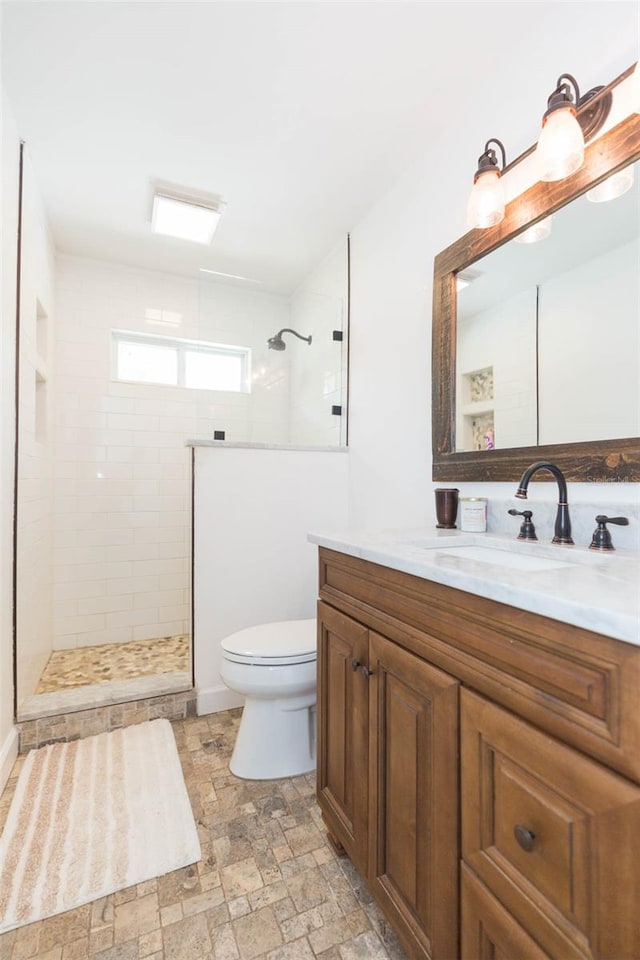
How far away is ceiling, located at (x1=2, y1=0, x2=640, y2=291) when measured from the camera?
1380 mm

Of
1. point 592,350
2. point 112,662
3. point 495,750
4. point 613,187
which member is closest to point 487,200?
point 613,187

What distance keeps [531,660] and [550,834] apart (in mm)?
219

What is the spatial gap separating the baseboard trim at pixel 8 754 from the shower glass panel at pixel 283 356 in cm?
164

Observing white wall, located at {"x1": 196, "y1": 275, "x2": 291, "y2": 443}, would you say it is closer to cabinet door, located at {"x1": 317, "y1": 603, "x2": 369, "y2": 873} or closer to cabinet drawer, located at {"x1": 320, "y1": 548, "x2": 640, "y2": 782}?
cabinet door, located at {"x1": 317, "y1": 603, "x2": 369, "y2": 873}

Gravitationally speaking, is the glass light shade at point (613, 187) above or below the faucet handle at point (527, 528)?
above

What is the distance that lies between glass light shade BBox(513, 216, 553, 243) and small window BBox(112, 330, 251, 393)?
182 centimetres

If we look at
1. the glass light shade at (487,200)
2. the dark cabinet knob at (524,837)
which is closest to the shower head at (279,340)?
the glass light shade at (487,200)

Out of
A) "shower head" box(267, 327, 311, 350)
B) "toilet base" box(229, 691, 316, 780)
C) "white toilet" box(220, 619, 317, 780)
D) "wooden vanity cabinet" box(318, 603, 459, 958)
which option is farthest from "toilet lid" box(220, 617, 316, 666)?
"shower head" box(267, 327, 311, 350)

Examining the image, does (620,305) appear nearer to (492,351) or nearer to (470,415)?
(492,351)

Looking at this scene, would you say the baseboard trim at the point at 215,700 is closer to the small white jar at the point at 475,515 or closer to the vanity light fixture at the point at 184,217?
the small white jar at the point at 475,515

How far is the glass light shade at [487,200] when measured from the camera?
4.39ft

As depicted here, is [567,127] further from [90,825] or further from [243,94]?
[90,825]

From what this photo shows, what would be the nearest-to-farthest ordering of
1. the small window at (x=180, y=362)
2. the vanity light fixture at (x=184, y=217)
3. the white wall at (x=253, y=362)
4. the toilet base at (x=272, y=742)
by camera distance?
the toilet base at (x=272, y=742) → the vanity light fixture at (x=184, y=217) → the white wall at (x=253, y=362) → the small window at (x=180, y=362)

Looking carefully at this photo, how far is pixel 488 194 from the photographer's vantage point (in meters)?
1.35
